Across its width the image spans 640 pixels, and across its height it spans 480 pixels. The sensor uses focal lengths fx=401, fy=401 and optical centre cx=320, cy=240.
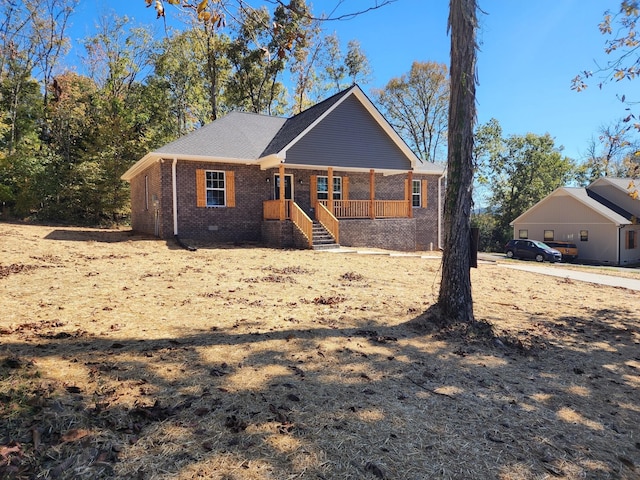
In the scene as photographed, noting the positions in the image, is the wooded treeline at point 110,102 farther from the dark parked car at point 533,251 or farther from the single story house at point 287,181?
the dark parked car at point 533,251

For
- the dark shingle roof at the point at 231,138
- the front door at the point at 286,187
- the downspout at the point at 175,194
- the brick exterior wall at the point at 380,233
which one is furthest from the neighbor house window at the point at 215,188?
the brick exterior wall at the point at 380,233

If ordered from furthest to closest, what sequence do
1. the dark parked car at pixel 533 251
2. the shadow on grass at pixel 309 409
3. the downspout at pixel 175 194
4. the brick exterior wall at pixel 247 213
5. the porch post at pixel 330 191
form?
1. the dark parked car at pixel 533 251
2. the porch post at pixel 330 191
3. the brick exterior wall at pixel 247 213
4. the downspout at pixel 175 194
5. the shadow on grass at pixel 309 409

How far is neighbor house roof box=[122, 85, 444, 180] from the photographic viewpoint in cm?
1521

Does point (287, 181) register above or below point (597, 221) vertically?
above

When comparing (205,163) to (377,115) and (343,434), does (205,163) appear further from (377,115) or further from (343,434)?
(343,434)

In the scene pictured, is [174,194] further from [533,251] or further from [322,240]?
[533,251]

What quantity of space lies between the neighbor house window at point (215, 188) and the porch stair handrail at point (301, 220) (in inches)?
110

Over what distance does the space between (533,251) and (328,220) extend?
18850 millimetres

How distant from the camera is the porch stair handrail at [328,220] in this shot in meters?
15.6

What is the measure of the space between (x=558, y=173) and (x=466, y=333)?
45203mm

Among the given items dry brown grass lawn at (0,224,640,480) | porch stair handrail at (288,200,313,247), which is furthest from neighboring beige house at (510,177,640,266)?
dry brown grass lawn at (0,224,640,480)

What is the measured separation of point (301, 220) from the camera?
49.6ft

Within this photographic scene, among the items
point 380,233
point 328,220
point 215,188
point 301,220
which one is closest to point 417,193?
point 380,233

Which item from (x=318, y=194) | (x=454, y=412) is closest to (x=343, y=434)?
(x=454, y=412)
